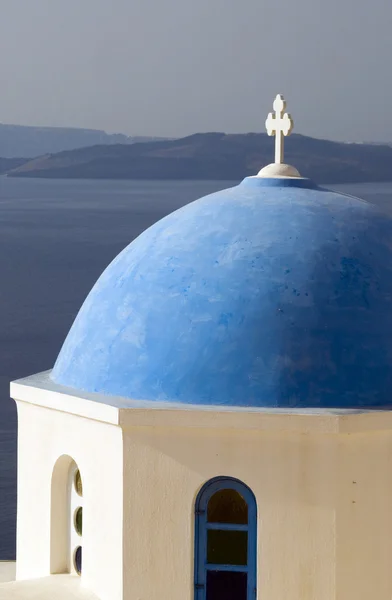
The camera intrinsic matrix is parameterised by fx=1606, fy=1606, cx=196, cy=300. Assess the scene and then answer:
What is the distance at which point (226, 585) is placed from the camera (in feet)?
35.1

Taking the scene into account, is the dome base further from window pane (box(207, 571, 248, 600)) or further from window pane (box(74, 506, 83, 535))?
window pane (box(207, 571, 248, 600))

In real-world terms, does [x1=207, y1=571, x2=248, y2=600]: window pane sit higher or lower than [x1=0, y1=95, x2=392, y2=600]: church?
lower

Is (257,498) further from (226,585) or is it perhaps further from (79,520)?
(79,520)

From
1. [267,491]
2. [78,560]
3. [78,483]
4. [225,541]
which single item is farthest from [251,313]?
[78,560]

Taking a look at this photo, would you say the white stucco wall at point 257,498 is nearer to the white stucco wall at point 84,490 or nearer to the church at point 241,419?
the church at point 241,419

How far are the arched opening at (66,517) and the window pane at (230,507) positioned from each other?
4.39 ft

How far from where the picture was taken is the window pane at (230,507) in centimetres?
1060

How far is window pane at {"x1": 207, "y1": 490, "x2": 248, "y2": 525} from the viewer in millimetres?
10602

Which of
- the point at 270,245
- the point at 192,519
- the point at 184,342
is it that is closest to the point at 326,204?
the point at 270,245

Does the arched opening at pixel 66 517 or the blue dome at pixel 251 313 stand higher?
the blue dome at pixel 251 313

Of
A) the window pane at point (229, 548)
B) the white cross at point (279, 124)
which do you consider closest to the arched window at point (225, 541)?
the window pane at point (229, 548)

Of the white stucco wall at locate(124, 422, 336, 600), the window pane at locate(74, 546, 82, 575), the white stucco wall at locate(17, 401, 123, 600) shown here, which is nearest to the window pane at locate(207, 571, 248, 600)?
the white stucco wall at locate(124, 422, 336, 600)

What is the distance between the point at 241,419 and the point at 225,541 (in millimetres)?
905

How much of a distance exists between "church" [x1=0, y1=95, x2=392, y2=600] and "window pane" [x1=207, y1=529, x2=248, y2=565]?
0.01m
